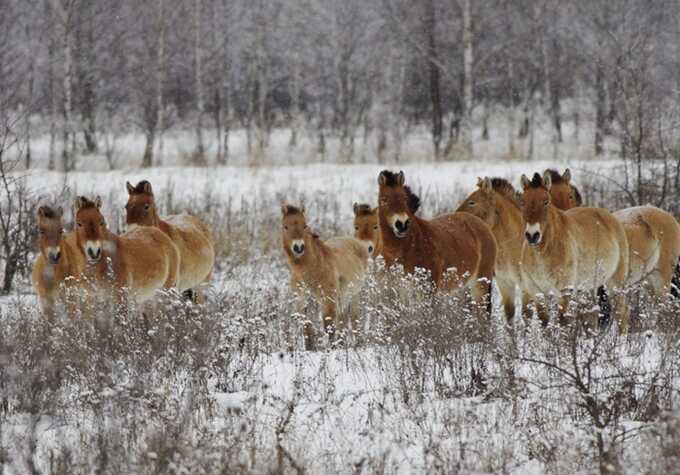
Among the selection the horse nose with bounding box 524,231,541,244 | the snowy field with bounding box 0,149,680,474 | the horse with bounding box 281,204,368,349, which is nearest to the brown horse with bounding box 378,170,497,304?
the snowy field with bounding box 0,149,680,474

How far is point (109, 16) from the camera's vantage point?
31719mm

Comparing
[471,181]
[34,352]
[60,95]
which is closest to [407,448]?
[34,352]

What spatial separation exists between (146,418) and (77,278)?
343 centimetres

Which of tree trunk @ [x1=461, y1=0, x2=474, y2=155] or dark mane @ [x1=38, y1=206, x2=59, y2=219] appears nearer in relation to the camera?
dark mane @ [x1=38, y1=206, x2=59, y2=219]

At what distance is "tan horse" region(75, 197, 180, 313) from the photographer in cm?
843

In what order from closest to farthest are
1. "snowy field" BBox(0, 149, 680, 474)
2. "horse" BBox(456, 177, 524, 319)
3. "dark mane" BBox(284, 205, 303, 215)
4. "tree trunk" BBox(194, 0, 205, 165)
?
"snowy field" BBox(0, 149, 680, 474), "horse" BBox(456, 177, 524, 319), "dark mane" BBox(284, 205, 303, 215), "tree trunk" BBox(194, 0, 205, 165)

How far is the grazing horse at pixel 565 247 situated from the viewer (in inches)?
316

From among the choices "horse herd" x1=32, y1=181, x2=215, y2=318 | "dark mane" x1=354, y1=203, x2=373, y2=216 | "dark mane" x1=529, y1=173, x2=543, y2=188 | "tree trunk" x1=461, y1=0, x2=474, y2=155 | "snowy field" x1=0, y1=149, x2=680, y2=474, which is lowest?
"snowy field" x1=0, y1=149, x2=680, y2=474

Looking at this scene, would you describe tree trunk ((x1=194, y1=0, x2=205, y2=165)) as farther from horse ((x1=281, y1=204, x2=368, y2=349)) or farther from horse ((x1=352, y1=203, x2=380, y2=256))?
horse ((x1=281, y1=204, x2=368, y2=349))

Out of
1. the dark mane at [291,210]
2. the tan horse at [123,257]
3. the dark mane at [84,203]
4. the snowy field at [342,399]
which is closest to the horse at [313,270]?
the dark mane at [291,210]

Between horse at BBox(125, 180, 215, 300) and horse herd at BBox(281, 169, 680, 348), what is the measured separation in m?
1.61

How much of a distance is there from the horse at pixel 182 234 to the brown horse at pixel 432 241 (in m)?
2.86

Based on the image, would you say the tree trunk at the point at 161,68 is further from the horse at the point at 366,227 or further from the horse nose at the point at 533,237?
the horse nose at the point at 533,237

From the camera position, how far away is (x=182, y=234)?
35.7 ft
